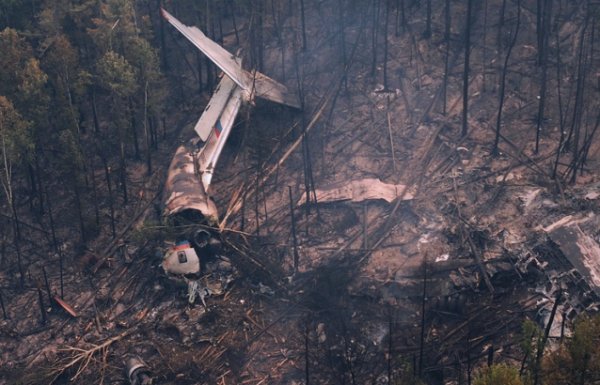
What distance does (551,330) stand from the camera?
59.8 ft

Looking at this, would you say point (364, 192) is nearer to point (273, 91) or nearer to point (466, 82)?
point (466, 82)

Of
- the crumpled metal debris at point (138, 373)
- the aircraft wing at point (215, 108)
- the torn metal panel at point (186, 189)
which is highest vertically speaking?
the aircraft wing at point (215, 108)

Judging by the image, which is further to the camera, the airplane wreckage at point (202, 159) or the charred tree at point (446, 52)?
the charred tree at point (446, 52)

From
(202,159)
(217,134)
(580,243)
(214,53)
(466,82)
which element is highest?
(214,53)

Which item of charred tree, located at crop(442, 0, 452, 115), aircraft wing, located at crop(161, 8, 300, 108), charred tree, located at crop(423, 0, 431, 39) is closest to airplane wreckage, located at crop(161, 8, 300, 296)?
aircraft wing, located at crop(161, 8, 300, 108)

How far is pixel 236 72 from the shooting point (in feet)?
92.3

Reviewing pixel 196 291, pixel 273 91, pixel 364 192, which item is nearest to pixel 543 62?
pixel 364 192

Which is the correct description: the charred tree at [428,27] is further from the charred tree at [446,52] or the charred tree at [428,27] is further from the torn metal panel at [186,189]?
the torn metal panel at [186,189]

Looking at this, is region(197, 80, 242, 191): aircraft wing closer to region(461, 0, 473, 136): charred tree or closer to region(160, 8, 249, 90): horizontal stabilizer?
region(160, 8, 249, 90): horizontal stabilizer

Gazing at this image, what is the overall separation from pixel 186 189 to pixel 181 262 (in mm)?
3265

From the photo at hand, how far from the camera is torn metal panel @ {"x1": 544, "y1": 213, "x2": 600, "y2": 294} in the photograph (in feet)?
61.9

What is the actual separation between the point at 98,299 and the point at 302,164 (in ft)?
32.4

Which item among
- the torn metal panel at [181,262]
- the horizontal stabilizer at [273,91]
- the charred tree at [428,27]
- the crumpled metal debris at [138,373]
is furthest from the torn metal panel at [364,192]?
the charred tree at [428,27]

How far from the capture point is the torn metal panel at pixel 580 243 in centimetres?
1886
